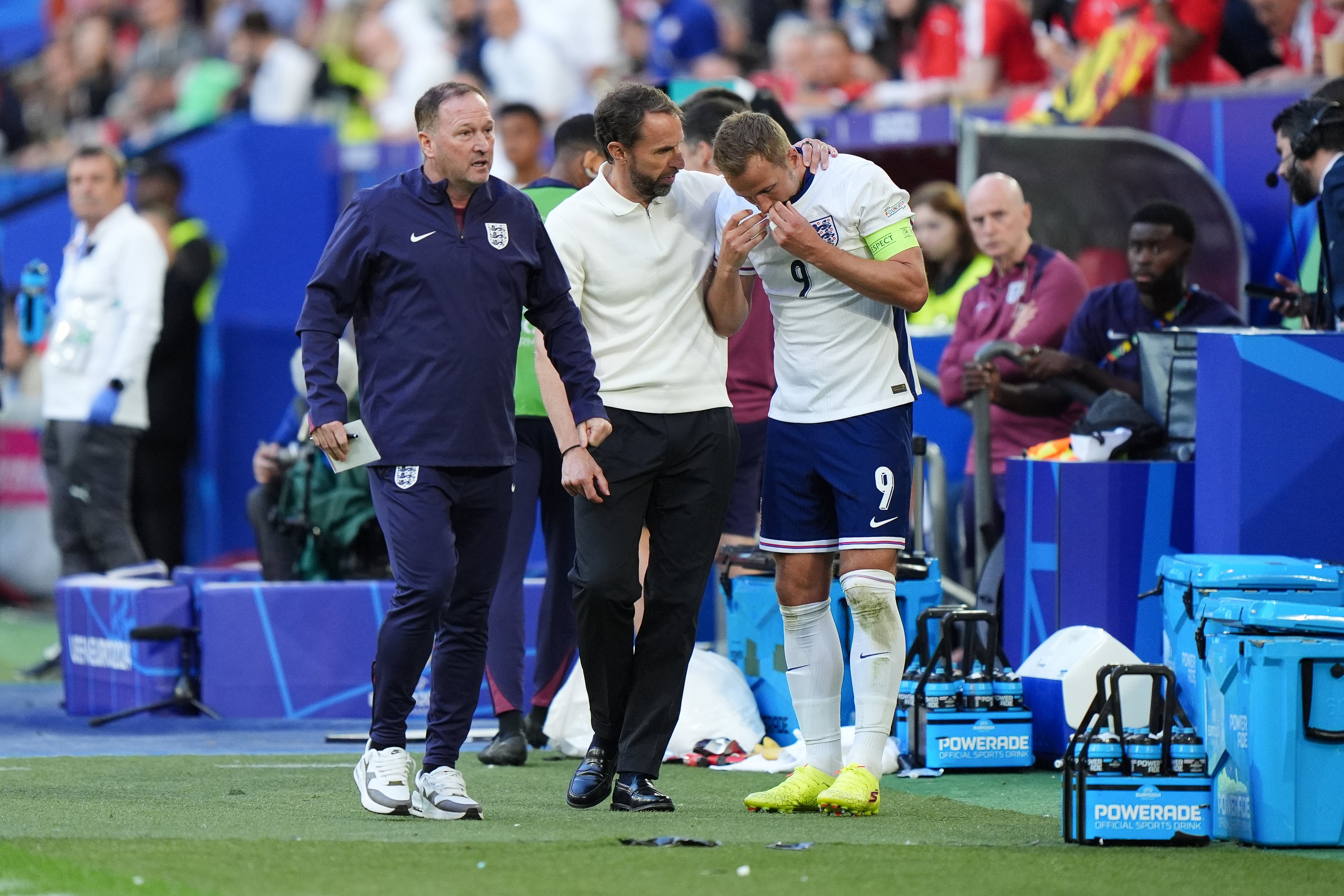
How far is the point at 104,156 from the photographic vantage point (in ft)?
31.4

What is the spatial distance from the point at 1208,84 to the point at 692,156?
11.4 feet

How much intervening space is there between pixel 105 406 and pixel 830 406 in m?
5.03

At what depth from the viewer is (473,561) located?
5.24 m

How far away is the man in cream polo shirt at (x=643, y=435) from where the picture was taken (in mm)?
5340

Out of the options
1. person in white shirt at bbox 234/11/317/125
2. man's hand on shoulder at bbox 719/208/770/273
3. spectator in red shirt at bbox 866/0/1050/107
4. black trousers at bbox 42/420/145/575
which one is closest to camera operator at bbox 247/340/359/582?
black trousers at bbox 42/420/145/575

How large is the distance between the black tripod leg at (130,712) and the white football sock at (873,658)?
140 inches

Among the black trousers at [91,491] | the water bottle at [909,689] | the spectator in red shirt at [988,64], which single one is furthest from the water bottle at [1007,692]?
the black trousers at [91,491]

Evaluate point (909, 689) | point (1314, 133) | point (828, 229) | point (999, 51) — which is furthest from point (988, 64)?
point (828, 229)

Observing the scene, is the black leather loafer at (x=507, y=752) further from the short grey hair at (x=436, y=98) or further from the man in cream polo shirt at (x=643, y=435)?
the short grey hair at (x=436, y=98)

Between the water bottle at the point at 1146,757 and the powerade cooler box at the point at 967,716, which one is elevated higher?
the water bottle at the point at 1146,757

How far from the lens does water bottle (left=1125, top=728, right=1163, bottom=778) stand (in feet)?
16.3

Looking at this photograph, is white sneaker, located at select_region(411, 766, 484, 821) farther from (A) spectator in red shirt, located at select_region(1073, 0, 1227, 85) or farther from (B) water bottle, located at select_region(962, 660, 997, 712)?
(A) spectator in red shirt, located at select_region(1073, 0, 1227, 85)

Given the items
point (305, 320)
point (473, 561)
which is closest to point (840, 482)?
point (473, 561)

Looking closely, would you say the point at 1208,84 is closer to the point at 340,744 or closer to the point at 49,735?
the point at 340,744
